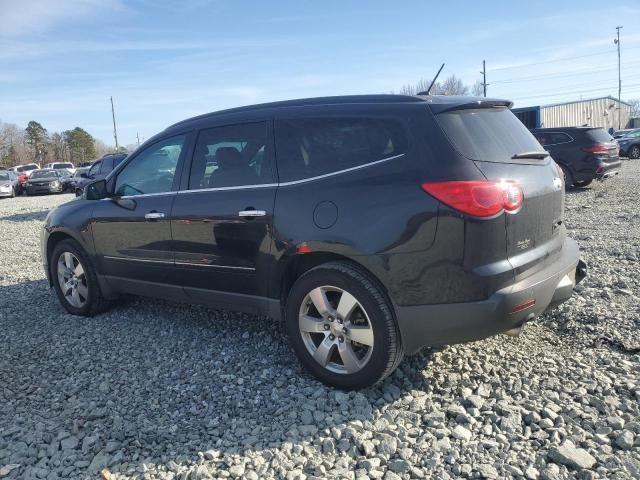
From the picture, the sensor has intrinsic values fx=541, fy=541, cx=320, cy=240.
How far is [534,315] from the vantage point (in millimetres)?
3242

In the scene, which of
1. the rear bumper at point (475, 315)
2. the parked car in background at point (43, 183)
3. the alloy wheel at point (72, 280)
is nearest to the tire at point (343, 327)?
the rear bumper at point (475, 315)

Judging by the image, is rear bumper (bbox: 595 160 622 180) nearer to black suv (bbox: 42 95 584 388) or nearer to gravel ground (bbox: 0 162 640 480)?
gravel ground (bbox: 0 162 640 480)

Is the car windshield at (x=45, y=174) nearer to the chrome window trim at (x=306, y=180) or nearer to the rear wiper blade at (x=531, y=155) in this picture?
the chrome window trim at (x=306, y=180)

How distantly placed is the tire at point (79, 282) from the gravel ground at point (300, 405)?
1.04 feet

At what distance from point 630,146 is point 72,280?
1140 inches

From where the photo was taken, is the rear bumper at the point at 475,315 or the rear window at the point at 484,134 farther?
the rear window at the point at 484,134

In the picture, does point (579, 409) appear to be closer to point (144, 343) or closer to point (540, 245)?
point (540, 245)

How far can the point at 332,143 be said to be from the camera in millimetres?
3582

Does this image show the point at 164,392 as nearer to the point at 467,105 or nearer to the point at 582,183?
the point at 467,105

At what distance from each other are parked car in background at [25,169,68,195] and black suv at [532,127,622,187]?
2506 centimetres

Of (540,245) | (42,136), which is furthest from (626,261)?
(42,136)

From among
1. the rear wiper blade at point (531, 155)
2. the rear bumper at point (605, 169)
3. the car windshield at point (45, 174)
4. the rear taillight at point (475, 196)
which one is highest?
the car windshield at point (45, 174)

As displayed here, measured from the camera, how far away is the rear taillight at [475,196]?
9.71ft

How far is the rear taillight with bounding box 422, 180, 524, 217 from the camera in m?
2.96
